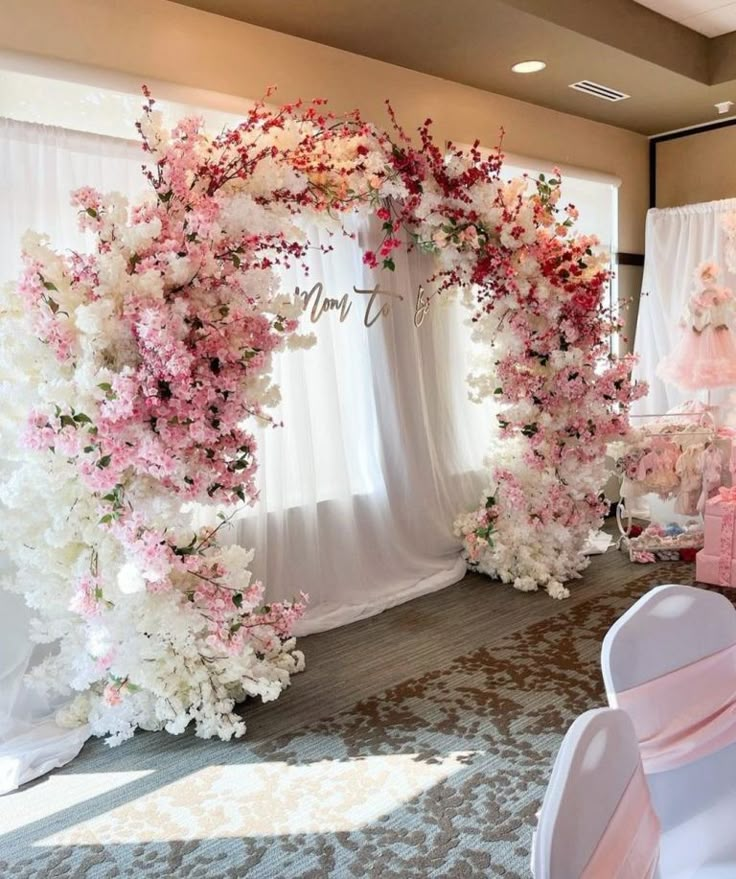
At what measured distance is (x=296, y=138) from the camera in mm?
3371

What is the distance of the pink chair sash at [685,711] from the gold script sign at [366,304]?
9.53ft

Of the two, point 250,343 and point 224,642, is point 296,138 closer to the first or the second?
point 250,343

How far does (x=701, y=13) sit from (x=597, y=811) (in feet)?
15.7

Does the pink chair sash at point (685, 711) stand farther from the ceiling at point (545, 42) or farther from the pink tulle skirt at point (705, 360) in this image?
the pink tulle skirt at point (705, 360)

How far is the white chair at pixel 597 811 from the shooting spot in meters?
1.09

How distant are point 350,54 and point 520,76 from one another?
3.63 ft

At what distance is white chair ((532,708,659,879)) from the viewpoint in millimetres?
1092

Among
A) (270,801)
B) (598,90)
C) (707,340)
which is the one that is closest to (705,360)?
(707,340)

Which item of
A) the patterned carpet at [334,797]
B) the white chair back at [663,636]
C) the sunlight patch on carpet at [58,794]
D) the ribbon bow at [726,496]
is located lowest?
the patterned carpet at [334,797]

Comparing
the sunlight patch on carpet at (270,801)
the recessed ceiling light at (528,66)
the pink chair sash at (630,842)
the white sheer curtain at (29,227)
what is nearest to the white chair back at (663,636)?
the pink chair sash at (630,842)

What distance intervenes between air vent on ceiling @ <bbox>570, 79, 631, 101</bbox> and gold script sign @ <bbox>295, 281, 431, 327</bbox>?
5.37ft

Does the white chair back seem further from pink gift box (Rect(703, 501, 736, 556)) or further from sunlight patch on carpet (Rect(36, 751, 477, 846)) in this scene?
pink gift box (Rect(703, 501, 736, 556))

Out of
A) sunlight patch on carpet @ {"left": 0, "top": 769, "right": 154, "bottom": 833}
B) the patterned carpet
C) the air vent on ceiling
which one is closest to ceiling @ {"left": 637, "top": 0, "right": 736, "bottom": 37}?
the air vent on ceiling

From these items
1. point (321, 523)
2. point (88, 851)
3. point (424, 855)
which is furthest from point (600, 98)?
point (88, 851)
